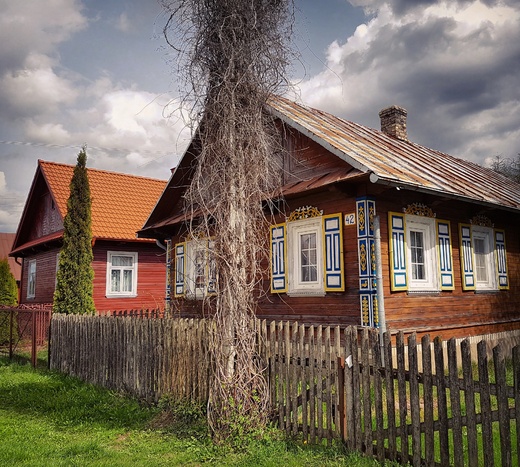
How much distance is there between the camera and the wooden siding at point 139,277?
18.0m

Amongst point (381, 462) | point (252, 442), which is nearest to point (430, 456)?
point (381, 462)

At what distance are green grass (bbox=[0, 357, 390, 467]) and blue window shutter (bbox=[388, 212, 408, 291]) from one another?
4788mm

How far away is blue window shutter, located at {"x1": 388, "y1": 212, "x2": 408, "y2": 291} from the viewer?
9.27m

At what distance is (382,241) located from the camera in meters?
9.28

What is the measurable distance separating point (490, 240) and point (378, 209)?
186 inches

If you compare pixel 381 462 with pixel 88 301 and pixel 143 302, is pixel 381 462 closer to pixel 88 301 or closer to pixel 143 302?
pixel 88 301

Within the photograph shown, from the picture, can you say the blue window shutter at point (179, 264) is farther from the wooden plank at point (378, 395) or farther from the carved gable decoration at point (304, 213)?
the wooden plank at point (378, 395)

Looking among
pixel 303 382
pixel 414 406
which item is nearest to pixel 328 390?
pixel 303 382

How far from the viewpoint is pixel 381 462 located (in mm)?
4500

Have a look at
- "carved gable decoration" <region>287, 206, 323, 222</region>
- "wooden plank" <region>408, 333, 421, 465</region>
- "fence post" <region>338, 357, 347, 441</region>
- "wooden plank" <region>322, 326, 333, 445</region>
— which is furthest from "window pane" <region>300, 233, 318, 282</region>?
"wooden plank" <region>408, 333, 421, 465</region>

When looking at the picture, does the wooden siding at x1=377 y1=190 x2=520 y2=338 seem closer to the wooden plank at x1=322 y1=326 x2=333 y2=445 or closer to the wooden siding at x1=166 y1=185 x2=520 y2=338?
the wooden siding at x1=166 y1=185 x2=520 y2=338

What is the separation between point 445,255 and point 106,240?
1227 centimetres

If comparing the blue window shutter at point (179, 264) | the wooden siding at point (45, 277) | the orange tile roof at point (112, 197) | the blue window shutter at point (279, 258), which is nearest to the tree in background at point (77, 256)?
the blue window shutter at point (179, 264)

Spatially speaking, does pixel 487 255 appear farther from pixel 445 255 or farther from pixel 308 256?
pixel 308 256
